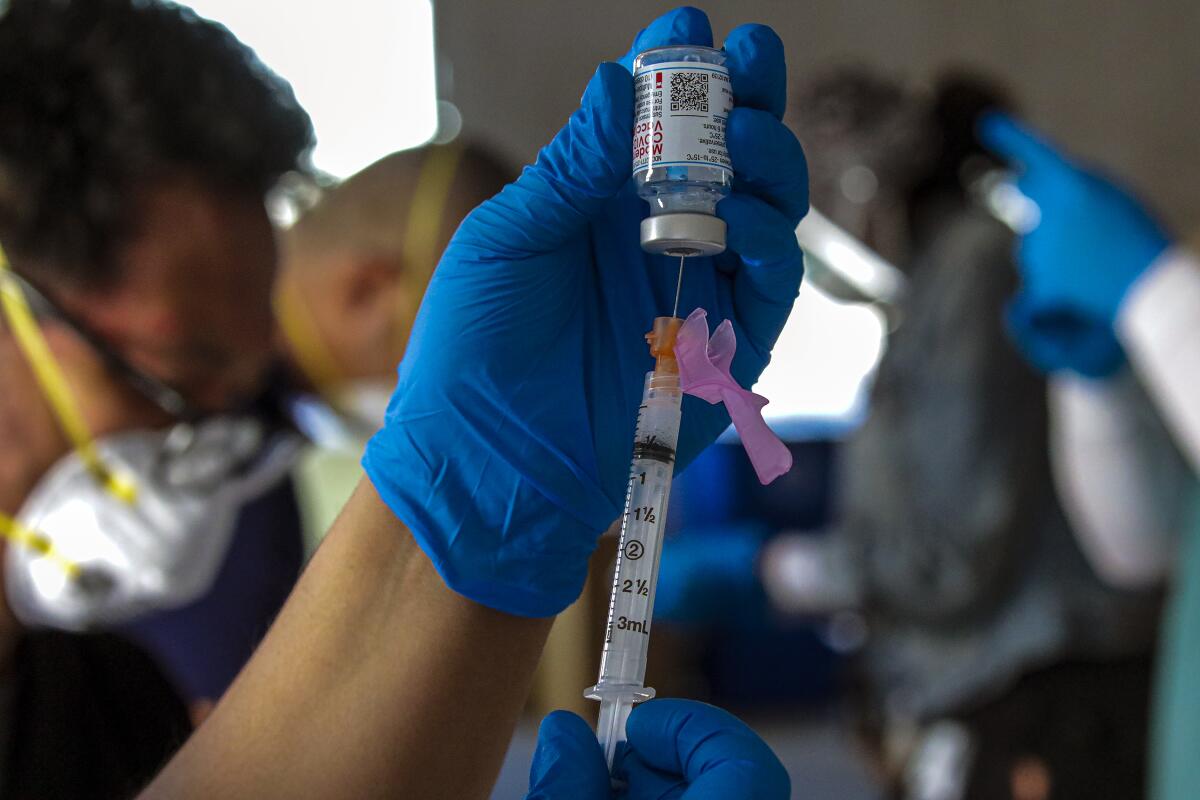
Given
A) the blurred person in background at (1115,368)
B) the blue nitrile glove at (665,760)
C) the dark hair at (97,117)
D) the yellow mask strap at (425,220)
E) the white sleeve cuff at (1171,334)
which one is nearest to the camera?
the blue nitrile glove at (665,760)

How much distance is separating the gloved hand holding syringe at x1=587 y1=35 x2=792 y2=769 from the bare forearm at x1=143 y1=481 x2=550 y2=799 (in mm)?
78

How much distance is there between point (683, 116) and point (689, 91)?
2 cm

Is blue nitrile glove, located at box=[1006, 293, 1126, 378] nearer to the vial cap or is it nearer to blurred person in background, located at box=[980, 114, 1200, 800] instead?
blurred person in background, located at box=[980, 114, 1200, 800]

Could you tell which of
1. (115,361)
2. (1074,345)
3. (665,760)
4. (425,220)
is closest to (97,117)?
(115,361)

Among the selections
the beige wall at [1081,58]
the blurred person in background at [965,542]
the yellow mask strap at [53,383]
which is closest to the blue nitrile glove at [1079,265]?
the blurred person in background at [965,542]

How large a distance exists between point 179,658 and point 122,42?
75 cm

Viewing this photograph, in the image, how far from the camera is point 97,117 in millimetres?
1208

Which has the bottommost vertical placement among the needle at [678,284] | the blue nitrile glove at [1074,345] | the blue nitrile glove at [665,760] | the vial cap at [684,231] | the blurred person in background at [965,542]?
the blurred person in background at [965,542]

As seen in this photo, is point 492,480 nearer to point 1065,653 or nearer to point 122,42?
point 122,42

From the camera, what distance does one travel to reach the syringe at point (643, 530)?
0.71 meters

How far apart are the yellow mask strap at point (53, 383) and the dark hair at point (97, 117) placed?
0.16ft

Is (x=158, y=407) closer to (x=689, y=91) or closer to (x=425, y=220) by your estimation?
(x=425, y=220)

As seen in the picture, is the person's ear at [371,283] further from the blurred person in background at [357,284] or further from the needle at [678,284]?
the needle at [678,284]

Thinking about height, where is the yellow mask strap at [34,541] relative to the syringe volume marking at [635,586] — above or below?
below
